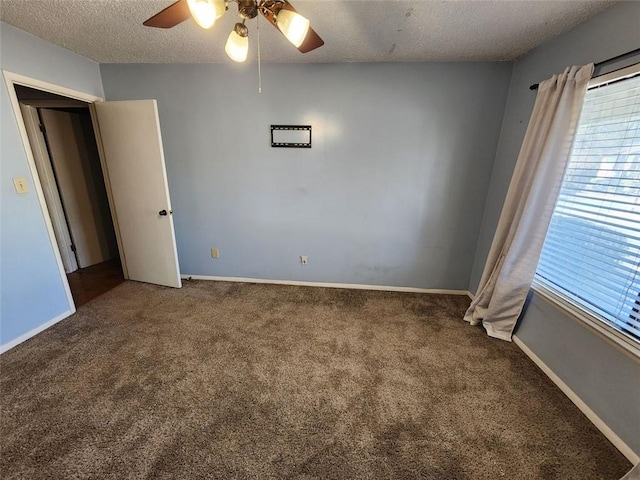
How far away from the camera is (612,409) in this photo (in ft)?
4.73

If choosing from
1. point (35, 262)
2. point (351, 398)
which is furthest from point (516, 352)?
point (35, 262)

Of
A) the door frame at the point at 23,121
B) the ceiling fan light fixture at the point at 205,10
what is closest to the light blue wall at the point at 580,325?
the ceiling fan light fixture at the point at 205,10

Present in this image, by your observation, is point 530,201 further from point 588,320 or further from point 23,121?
point 23,121

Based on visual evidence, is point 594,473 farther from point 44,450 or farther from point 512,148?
point 44,450

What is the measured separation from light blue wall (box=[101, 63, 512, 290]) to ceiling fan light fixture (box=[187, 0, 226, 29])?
5.12ft

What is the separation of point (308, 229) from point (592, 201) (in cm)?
232

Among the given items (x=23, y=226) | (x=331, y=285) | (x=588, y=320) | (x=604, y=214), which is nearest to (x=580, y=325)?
(x=588, y=320)

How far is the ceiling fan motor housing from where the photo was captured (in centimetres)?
118

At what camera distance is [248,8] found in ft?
3.94

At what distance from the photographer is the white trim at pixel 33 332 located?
6.47 ft

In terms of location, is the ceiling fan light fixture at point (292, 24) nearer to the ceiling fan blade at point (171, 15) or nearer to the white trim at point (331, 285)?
the ceiling fan blade at point (171, 15)

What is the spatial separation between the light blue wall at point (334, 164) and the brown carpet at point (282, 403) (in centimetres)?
79

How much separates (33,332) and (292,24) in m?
3.05

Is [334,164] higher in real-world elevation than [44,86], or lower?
lower
